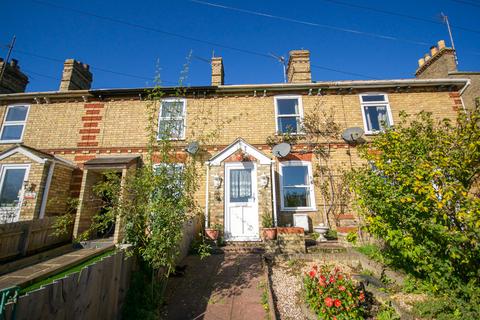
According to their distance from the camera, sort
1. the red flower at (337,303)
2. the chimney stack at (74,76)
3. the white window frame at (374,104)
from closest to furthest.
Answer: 1. the red flower at (337,303)
2. the white window frame at (374,104)
3. the chimney stack at (74,76)

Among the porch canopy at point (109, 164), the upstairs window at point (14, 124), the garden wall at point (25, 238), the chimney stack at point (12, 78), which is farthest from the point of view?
the chimney stack at point (12, 78)

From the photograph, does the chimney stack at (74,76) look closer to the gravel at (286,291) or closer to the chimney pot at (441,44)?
the gravel at (286,291)

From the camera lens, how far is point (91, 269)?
3209 millimetres

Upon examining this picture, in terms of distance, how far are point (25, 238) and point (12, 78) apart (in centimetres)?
1103

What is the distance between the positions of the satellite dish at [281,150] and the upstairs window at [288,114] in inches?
35.9

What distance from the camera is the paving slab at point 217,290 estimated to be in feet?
12.6

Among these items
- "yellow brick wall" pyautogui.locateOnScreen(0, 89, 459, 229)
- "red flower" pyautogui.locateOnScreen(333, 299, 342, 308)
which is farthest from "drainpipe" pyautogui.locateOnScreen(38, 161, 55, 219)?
"red flower" pyautogui.locateOnScreen(333, 299, 342, 308)

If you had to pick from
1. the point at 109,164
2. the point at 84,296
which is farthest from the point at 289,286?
the point at 109,164

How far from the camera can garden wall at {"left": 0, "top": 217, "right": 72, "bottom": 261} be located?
5.42 meters

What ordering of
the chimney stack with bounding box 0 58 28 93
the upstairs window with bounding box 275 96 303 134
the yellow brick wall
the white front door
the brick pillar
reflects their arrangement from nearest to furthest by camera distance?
the brick pillar < the white front door < the yellow brick wall < the upstairs window with bounding box 275 96 303 134 < the chimney stack with bounding box 0 58 28 93

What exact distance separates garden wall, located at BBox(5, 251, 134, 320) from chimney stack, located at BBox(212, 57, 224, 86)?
29.1 feet

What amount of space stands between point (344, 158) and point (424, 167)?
636 centimetres

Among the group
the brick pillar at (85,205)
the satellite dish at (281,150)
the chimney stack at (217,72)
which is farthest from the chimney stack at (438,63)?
the brick pillar at (85,205)

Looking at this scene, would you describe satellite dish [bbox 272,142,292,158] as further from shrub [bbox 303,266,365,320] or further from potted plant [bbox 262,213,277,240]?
shrub [bbox 303,266,365,320]
